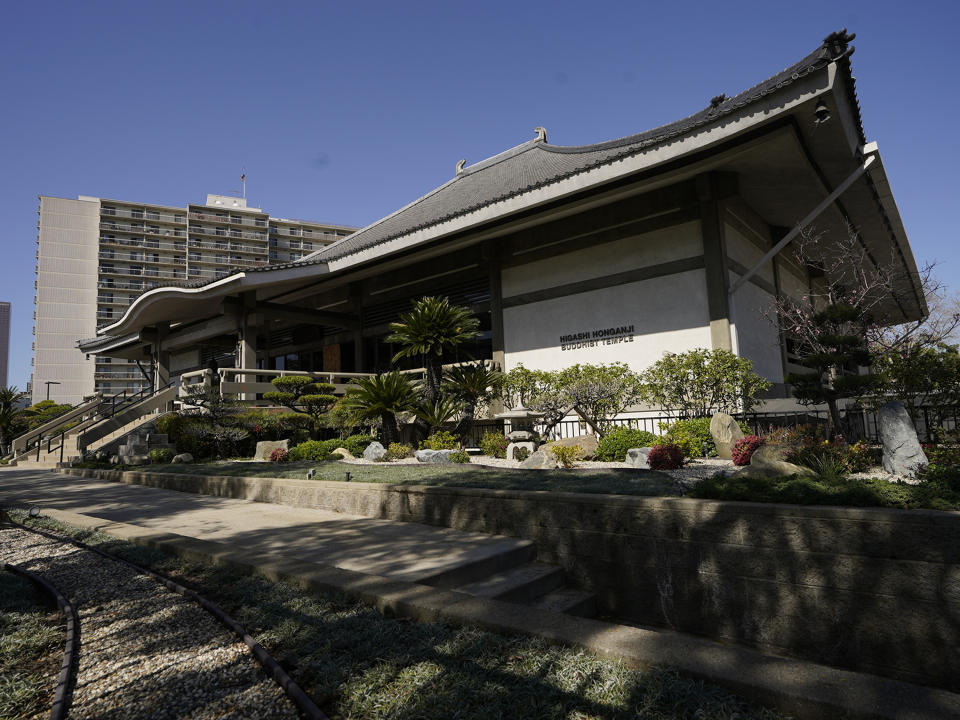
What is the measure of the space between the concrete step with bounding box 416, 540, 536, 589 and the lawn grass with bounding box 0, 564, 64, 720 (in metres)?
2.32

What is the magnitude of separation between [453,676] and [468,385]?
42.9 feet

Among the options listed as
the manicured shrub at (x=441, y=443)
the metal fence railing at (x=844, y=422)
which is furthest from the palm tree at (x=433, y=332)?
the metal fence railing at (x=844, y=422)

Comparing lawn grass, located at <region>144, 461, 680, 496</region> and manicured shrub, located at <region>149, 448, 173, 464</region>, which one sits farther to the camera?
manicured shrub, located at <region>149, 448, 173, 464</region>

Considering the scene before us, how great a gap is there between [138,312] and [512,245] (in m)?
16.6

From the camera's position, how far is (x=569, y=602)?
4930 millimetres

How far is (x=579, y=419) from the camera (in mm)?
15016

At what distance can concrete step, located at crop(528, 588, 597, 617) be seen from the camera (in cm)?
482

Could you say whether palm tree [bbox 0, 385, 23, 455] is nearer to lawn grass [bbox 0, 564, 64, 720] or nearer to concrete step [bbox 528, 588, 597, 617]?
lawn grass [bbox 0, 564, 64, 720]

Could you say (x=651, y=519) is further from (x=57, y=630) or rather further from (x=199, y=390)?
(x=199, y=390)

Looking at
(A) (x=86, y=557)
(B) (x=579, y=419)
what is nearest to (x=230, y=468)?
(A) (x=86, y=557)

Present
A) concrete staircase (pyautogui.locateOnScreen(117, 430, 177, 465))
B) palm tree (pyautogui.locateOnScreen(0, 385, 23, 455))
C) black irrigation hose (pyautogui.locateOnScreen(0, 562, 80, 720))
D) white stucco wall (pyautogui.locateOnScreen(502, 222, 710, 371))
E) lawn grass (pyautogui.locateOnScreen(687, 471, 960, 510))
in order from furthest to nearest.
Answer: palm tree (pyautogui.locateOnScreen(0, 385, 23, 455)) → concrete staircase (pyautogui.locateOnScreen(117, 430, 177, 465)) → white stucco wall (pyautogui.locateOnScreen(502, 222, 710, 371)) → lawn grass (pyautogui.locateOnScreen(687, 471, 960, 510)) → black irrigation hose (pyautogui.locateOnScreen(0, 562, 80, 720))

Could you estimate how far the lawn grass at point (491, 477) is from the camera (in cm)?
657

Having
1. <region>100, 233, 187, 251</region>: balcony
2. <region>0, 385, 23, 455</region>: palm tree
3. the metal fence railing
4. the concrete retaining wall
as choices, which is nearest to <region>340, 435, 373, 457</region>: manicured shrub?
the metal fence railing

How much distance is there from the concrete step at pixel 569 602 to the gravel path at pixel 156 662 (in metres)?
2.60
